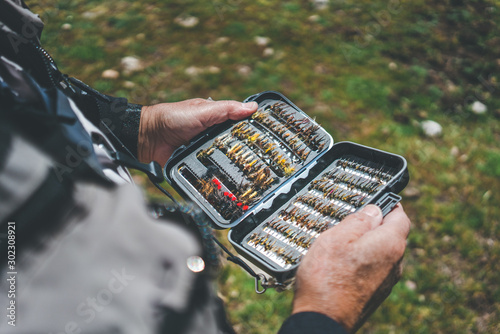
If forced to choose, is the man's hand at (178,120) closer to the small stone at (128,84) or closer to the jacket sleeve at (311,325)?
the jacket sleeve at (311,325)

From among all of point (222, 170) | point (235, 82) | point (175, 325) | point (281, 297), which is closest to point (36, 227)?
point (175, 325)

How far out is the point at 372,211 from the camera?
1.90 meters

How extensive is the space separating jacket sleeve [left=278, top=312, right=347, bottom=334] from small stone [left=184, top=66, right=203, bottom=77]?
11.1 ft

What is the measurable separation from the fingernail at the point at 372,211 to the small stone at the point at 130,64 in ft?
11.1

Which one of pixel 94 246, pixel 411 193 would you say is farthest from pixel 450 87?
pixel 94 246

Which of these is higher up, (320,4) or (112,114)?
(112,114)

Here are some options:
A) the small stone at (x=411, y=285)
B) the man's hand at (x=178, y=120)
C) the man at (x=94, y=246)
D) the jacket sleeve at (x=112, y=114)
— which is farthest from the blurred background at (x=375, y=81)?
the man at (x=94, y=246)

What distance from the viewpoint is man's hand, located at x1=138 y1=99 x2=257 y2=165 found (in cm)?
253

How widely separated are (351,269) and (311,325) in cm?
33

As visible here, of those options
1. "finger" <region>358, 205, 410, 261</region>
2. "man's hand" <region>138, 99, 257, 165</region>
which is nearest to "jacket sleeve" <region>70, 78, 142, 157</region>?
"man's hand" <region>138, 99, 257, 165</region>

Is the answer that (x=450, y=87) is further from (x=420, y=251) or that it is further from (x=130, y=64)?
(x=130, y=64)

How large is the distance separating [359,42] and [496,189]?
85.0 inches

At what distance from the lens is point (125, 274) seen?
1410mm

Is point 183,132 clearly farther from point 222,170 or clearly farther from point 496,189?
point 496,189
